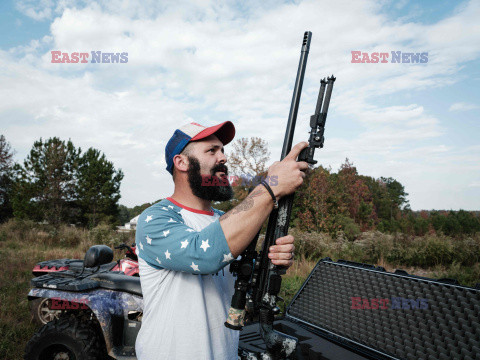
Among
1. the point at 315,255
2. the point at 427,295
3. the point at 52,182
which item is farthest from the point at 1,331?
the point at 52,182

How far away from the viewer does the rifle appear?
5.39ft

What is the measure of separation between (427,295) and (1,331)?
21.8ft

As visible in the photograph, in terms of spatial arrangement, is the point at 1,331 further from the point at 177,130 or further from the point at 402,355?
the point at 402,355

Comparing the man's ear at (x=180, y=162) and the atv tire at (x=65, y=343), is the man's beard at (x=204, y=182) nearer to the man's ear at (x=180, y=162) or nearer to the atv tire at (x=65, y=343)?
the man's ear at (x=180, y=162)

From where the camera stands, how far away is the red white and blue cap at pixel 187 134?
182 centimetres

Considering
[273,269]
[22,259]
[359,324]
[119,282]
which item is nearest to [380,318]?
[359,324]

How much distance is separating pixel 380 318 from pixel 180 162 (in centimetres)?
160

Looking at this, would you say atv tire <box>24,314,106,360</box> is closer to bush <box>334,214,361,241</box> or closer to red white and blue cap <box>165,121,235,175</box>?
red white and blue cap <box>165,121,235,175</box>

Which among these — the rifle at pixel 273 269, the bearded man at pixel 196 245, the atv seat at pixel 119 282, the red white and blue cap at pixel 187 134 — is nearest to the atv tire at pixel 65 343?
the atv seat at pixel 119 282

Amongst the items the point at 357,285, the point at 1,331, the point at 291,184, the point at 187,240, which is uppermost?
the point at 291,184

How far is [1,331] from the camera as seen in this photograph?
18.2 ft

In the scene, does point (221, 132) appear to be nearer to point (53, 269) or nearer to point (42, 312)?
point (53, 269)

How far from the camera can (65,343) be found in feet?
11.0

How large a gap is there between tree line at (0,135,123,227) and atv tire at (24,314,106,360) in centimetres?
3061
